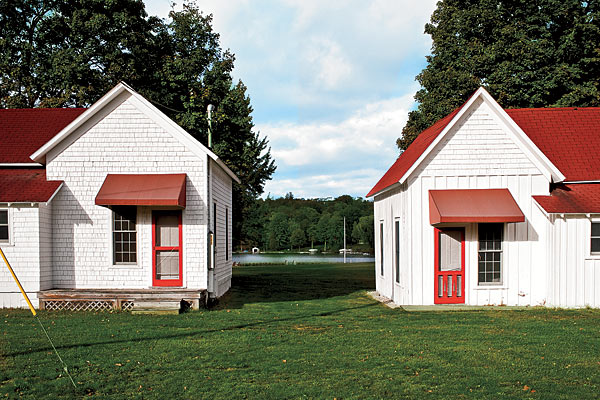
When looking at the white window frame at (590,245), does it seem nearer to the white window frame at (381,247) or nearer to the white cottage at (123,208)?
the white window frame at (381,247)

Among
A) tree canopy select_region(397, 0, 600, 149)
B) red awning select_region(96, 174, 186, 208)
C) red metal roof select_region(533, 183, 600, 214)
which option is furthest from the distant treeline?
red awning select_region(96, 174, 186, 208)

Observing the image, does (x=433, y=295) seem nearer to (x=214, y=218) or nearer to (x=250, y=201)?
(x=214, y=218)

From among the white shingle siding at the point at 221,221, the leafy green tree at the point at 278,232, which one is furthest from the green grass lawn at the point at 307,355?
the leafy green tree at the point at 278,232

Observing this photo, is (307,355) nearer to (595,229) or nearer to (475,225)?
(475,225)

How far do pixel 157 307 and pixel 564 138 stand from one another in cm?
1478

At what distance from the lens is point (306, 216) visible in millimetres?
127438

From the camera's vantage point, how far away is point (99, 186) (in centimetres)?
1575

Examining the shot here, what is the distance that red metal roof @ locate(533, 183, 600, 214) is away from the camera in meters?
14.9

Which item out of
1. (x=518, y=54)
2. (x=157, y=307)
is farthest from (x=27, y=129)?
(x=518, y=54)

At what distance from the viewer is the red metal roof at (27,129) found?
1697 centimetres

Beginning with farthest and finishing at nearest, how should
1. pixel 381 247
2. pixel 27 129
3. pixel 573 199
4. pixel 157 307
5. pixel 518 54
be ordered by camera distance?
pixel 518 54 < pixel 381 247 < pixel 27 129 < pixel 573 199 < pixel 157 307

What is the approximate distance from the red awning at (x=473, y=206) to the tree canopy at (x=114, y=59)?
16183 millimetres

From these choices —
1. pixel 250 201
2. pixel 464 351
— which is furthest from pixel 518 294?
pixel 250 201

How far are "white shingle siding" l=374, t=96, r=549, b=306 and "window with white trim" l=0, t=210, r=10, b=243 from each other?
40.1ft
